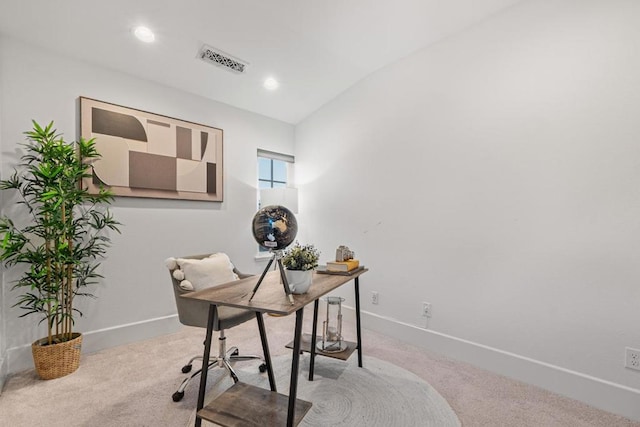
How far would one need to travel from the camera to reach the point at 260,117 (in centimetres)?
377

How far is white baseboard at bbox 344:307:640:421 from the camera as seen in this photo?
1.82 metres

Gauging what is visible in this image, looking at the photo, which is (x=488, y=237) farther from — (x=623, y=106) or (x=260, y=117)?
(x=260, y=117)

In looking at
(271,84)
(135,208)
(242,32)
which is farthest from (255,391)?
(271,84)

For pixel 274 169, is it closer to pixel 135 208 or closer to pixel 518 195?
pixel 135 208

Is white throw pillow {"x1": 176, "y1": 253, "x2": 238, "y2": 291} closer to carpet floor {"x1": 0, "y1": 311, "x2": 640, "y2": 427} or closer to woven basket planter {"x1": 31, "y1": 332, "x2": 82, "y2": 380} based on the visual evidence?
carpet floor {"x1": 0, "y1": 311, "x2": 640, "y2": 427}

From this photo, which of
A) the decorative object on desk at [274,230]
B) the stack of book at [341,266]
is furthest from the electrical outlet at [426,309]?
the decorative object on desk at [274,230]

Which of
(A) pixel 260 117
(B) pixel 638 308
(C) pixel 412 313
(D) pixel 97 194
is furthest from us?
(A) pixel 260 117

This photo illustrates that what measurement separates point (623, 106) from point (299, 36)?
230cm

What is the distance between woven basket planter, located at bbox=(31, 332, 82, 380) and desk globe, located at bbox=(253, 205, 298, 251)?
180cm

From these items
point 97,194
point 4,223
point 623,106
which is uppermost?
point 623,106

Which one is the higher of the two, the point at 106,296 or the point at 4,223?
the point at 4,223

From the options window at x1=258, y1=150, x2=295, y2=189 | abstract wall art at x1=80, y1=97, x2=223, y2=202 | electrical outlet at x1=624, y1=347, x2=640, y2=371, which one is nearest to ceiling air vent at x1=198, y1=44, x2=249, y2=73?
abstract wall art at x1=80, y1=97, x2=223, y2=202

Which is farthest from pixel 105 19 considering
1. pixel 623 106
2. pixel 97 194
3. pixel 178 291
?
pixel 623 106

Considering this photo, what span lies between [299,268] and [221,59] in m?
2.15
